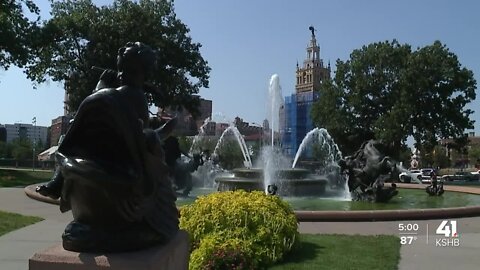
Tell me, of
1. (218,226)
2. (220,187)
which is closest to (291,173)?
(220,187)

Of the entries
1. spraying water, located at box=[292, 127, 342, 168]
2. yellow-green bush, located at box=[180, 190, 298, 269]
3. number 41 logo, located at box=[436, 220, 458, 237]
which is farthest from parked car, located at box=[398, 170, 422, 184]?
yellow-green bush, located at box=[180, 190, 298, 269]

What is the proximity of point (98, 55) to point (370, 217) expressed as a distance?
1061 inches

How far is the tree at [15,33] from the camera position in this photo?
27495mm

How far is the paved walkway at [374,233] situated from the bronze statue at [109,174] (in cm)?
390

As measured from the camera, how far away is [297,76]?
11281 cm

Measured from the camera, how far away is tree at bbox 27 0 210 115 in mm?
34375


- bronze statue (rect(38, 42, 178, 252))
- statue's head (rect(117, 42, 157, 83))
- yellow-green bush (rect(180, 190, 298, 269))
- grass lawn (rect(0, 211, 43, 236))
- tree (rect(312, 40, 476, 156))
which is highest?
tree (rect(312, 40, 476, 156))

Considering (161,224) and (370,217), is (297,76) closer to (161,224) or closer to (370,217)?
(370,217)

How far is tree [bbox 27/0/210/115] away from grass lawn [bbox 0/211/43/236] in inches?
850

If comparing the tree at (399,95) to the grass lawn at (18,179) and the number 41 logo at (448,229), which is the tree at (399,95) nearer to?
the grass lawn at (18,179)

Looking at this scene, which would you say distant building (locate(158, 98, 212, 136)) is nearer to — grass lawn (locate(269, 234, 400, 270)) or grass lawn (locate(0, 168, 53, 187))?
grass lawn (locate(269, 234, 400, 270))

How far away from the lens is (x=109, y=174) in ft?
10.9

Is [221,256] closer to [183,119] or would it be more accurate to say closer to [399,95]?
[399,95]

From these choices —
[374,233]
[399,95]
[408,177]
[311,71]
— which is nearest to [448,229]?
[374,233]
